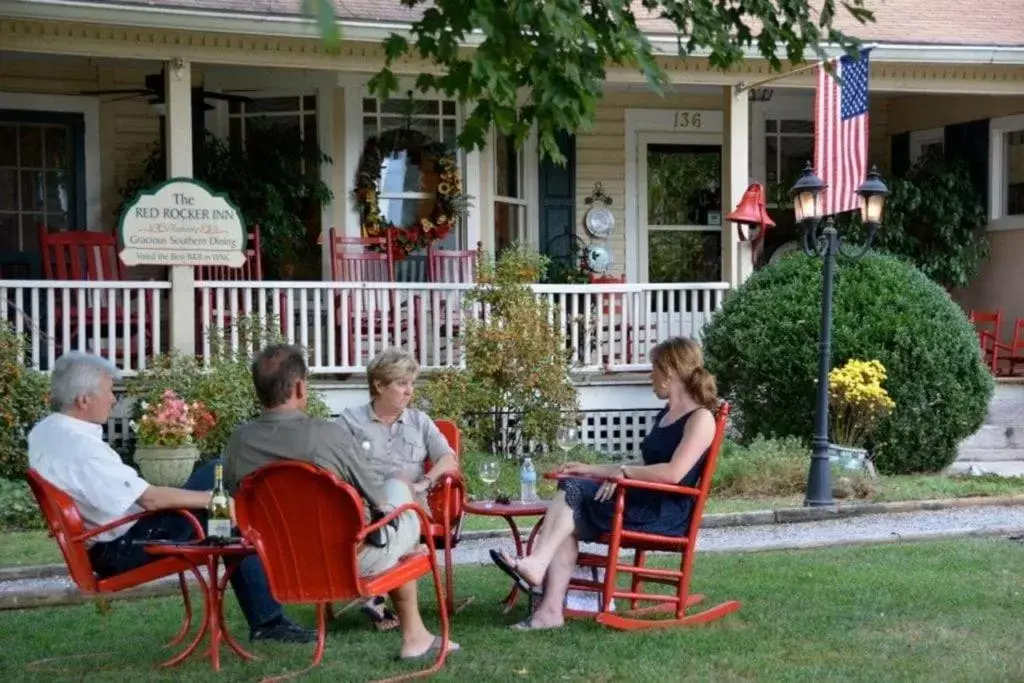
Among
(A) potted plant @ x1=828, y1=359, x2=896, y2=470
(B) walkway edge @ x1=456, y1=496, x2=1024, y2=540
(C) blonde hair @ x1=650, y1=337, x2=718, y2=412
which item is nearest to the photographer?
(C) blonde hair @ x1=650, y1=337, x2=718, y2=412

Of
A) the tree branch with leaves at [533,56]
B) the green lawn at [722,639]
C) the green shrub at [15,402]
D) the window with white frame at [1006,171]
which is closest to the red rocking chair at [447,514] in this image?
the green lawn at [722,639]

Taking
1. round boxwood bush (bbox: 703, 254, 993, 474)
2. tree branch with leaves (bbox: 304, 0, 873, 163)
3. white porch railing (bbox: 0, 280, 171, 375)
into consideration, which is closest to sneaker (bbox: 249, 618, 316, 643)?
tree branch with leaves (bbox: 304, 0, 873, 163)

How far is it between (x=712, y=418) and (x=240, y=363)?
635 cm

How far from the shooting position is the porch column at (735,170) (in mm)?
14336

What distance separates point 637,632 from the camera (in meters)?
6.52

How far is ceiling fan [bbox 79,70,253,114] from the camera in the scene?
13.9m

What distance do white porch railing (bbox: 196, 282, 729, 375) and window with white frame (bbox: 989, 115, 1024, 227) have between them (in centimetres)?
364

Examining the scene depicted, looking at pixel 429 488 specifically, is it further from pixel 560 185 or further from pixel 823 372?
pixel 560 185

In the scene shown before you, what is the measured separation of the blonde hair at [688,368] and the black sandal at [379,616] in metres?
1.53

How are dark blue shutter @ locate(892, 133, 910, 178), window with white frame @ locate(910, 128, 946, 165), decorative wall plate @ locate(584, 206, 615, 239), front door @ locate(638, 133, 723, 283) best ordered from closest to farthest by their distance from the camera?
1. decorative wall plate @ locate(584, 206, 615, 239)
2. front door @ locate(638, 133, 723, 283)
3. window with white frame @ locate(910, 128, 946, 165)
4. dark blue shutter @ locate(892, 133, 910, 178)

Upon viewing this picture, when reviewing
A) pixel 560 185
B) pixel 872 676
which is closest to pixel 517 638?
pixel 872 676

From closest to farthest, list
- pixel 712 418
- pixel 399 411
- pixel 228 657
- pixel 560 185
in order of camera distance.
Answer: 1. pixel 228 657
2. pixel 712 418
3. pixel 399 411
4. pixel 560 185

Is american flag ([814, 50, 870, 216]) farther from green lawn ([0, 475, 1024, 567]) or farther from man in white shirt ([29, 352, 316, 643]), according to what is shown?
man in white shirt ([29, 352, 316, 643])

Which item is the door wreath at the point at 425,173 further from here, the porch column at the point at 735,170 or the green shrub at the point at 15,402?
the green shrub at the point at 15,402
